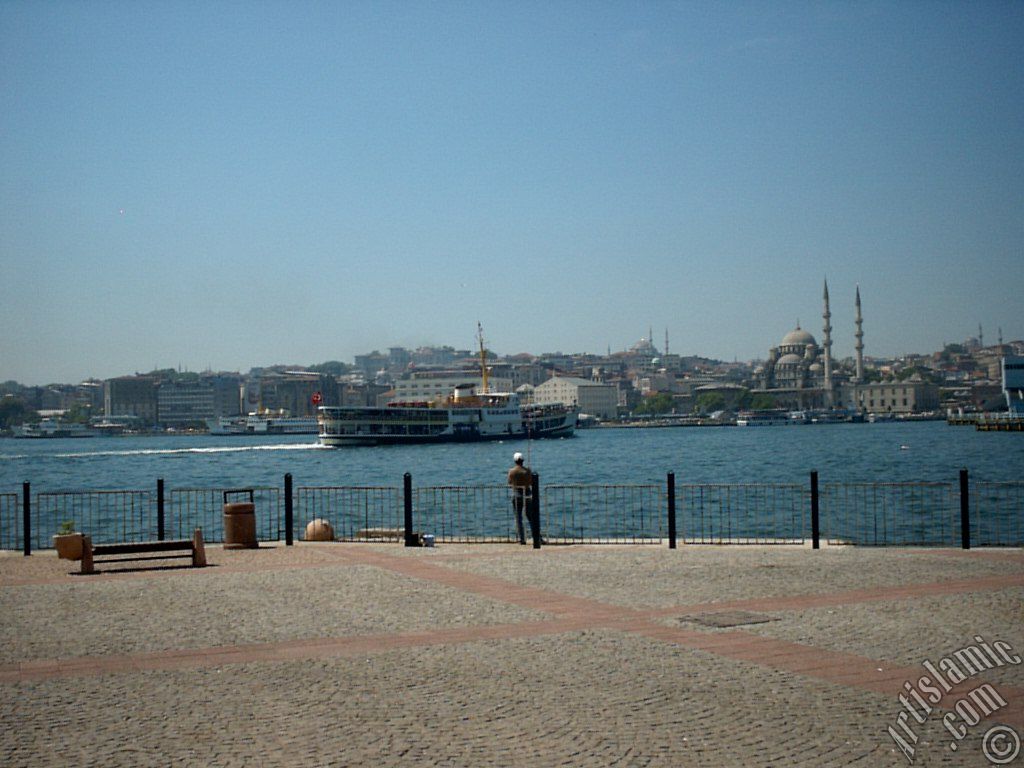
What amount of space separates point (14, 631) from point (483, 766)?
18.5 ft

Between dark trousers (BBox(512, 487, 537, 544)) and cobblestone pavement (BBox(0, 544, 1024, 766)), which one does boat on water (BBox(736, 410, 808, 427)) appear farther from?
cobblestone pavement (BBox(0, 544, 1024, 766))

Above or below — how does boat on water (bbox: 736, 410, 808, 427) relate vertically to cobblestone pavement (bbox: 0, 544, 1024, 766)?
below

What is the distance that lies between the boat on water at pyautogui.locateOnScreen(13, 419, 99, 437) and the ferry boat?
88.3 meters

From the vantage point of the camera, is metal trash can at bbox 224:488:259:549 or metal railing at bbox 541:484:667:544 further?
metal railing at bbox 541:484:667:544

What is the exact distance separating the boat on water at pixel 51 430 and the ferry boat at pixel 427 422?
290 feet

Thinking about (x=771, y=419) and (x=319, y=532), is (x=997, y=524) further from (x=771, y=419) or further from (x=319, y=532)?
(x=771, y=419)

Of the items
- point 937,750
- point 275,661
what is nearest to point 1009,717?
point 937,750

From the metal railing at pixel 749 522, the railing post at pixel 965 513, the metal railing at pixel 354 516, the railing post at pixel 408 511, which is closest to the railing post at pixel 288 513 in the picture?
the railing post at pixel 408 511

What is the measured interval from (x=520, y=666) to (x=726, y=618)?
245cm

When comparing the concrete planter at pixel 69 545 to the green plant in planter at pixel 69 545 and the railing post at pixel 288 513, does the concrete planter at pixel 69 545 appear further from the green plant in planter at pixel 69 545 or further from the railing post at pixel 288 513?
the railing post at pixel 288 513

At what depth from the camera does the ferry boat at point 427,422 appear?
107938 mm

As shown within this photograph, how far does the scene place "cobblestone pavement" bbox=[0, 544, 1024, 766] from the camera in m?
6.16

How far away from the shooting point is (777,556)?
47.1ft

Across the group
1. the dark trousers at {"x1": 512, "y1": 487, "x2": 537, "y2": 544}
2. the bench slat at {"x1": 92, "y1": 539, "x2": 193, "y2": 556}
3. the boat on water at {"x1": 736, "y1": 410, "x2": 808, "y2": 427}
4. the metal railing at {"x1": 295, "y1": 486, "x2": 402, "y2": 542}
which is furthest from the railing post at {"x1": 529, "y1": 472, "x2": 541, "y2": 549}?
the boat on water at {"x1": 736, "y1": 410, "x2": 808, "y2": 427}
